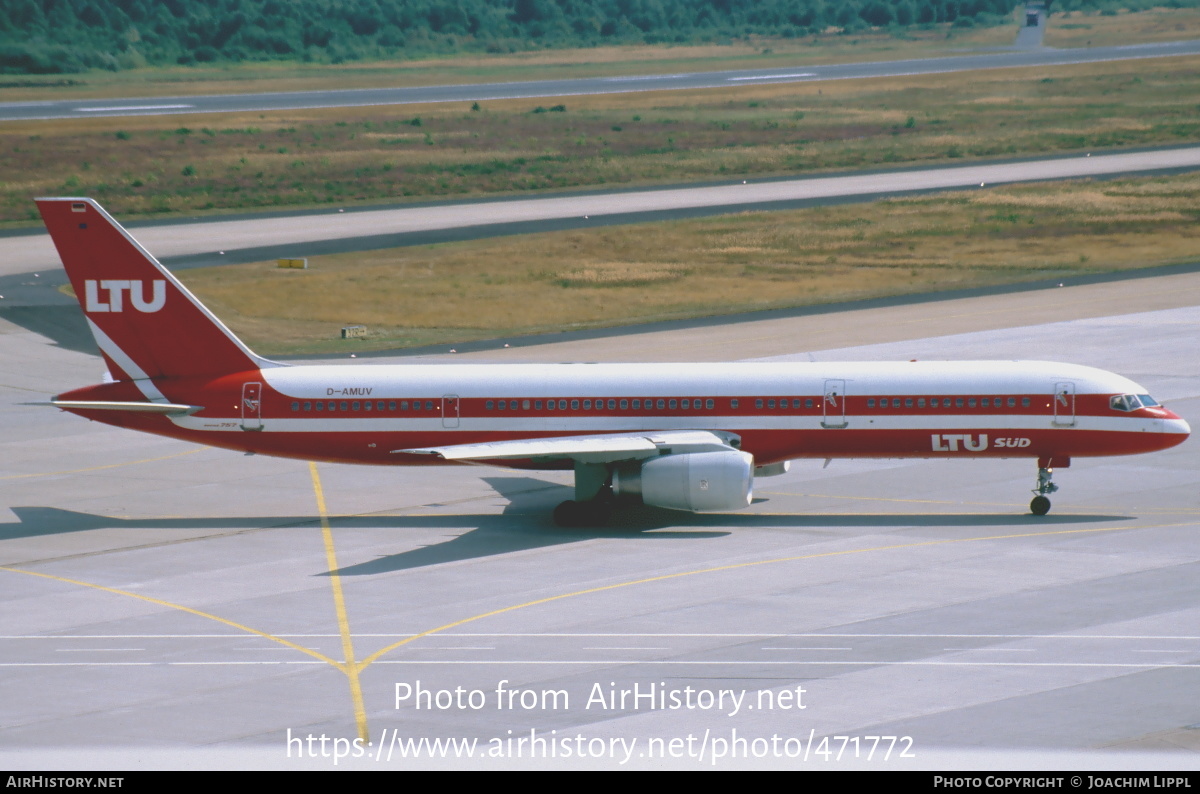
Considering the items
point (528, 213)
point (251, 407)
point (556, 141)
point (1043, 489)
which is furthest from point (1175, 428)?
point (556, 141)

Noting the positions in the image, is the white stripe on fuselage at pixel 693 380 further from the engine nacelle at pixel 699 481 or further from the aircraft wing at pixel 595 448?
the engine nacelle at pixel 699 481

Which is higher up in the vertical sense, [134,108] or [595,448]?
[134,108]

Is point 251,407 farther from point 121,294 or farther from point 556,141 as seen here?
point 556,141

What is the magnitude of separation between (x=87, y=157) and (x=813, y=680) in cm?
11845

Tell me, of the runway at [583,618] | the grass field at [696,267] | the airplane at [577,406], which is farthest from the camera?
the grass field at [696,267]

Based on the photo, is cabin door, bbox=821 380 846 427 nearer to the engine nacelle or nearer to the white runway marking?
Result: the engine nacelle

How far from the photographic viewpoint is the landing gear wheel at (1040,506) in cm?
4634

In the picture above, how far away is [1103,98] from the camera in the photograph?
17712cm

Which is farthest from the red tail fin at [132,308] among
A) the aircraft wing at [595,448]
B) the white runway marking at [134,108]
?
the white runway marking at [134,108]

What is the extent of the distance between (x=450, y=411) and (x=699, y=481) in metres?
8.41

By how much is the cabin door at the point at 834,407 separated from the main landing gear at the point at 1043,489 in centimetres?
618

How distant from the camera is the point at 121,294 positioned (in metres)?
48.8

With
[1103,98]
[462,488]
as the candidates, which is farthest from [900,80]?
[462,488]
